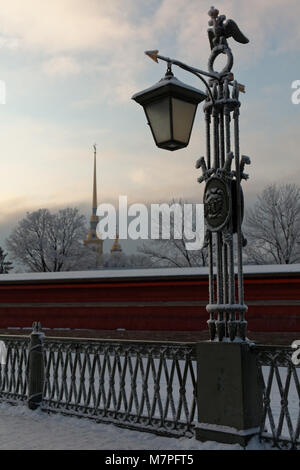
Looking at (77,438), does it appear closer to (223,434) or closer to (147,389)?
(147,389)

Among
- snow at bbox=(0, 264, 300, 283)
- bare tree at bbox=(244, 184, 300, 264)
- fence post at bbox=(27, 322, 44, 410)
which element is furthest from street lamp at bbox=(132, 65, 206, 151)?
bare tree at bbox=(244, 184, 300, 264)

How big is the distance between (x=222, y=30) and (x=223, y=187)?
183cm

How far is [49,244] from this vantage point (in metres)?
45.4

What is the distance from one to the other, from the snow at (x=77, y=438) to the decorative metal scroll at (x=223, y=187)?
119cm

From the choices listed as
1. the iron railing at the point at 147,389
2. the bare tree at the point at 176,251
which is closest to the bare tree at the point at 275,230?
the bare tree at the point at 176,251

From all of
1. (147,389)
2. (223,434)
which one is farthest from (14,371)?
(223,434)

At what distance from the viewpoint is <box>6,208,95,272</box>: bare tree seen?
148ft

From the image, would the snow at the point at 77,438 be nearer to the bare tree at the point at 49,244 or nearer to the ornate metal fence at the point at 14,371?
the ornate metal fence at the point at 14,371

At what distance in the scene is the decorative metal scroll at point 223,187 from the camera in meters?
5.41
